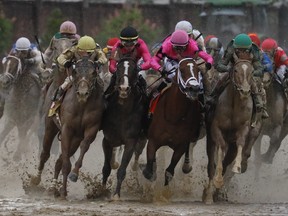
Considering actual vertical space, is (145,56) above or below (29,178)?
above

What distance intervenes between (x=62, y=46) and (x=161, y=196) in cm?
349

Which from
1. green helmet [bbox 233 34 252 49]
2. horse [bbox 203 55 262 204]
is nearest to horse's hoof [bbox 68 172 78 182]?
horse [bbox 203 55 262 204]

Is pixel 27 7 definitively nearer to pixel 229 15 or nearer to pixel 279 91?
pixel 229 15

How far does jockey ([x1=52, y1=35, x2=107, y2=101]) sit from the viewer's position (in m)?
17.4

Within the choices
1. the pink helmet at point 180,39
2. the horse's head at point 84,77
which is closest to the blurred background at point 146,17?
the pink helmet at point 180,39

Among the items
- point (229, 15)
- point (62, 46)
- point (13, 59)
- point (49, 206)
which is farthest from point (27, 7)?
point (49, 206)

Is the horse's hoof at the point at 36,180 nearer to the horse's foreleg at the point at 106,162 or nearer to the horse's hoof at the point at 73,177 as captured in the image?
the horse's foreleg at the point at 106,162

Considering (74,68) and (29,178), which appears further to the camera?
(29,178)

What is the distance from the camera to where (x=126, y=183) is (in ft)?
60.8

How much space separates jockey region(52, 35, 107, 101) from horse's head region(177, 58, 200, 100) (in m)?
1.20

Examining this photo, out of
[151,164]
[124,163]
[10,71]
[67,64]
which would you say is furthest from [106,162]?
[10,71]

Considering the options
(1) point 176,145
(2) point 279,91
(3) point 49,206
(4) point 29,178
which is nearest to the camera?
(3) point 49,206

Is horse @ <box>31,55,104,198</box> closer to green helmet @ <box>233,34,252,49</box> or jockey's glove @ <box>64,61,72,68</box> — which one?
jockey's glove @ <box>64,61,72,68</box>

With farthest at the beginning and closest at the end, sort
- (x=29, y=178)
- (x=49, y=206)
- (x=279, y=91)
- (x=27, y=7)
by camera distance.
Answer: (x=27, y=7) → (x=279, y=91) → (x=29, y=178) → (x=49, y=206)
